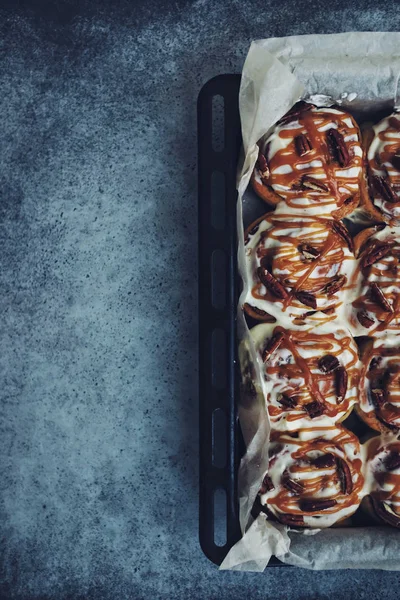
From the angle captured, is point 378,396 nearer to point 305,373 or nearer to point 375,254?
point 305,373

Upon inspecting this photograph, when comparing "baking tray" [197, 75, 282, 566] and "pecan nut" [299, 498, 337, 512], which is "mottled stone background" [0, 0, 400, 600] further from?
"pecan nut" [299, 498, 337, 512]

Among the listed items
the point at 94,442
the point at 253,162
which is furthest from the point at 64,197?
the point at 94,442

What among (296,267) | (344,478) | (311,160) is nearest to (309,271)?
(296,267)

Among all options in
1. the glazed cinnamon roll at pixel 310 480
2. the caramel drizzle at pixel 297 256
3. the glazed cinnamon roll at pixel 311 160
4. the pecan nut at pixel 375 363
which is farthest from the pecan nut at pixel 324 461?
the glazed cinnamon roll at pixel 311 160

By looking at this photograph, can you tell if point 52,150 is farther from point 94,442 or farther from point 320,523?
point 320,523

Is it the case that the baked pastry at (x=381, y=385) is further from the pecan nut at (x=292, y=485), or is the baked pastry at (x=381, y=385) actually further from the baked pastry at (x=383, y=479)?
the pecan nut at (x=292, y=485)
